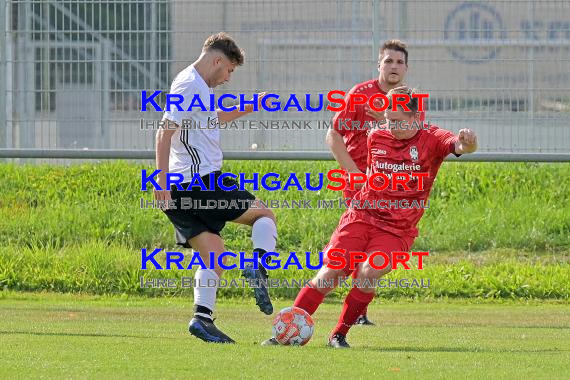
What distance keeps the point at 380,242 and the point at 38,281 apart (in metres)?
5.23

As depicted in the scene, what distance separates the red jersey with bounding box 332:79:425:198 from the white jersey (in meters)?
1.45

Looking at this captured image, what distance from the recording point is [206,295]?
26.3 ft

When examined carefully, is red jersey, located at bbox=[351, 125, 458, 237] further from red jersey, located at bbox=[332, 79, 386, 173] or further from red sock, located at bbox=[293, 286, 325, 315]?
red jersey, located at bbox=[332, 79, 386, 173]

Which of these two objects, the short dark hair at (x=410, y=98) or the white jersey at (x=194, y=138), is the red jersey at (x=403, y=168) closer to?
the short dark hair at (x=410, y=98)

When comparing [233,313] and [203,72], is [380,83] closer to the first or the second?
[203,72]

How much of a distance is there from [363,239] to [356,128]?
1583 mm

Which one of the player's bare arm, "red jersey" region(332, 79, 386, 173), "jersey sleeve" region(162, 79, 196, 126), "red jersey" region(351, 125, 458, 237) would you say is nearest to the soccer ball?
"red jersey" region(351, 125, 458, 237)

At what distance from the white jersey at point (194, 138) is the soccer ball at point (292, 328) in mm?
1106

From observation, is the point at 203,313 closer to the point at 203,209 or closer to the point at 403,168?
the point at 203,209

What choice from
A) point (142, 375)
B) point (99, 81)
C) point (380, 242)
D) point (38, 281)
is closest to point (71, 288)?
point (38, 281)

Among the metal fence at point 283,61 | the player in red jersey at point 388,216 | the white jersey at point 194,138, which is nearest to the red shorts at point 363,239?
the player in red jersey at point 388,216

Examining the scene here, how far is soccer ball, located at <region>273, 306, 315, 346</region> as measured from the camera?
768cm

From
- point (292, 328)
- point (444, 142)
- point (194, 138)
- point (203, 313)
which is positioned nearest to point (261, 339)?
point (203, 313)

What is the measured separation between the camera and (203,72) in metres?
8.12
